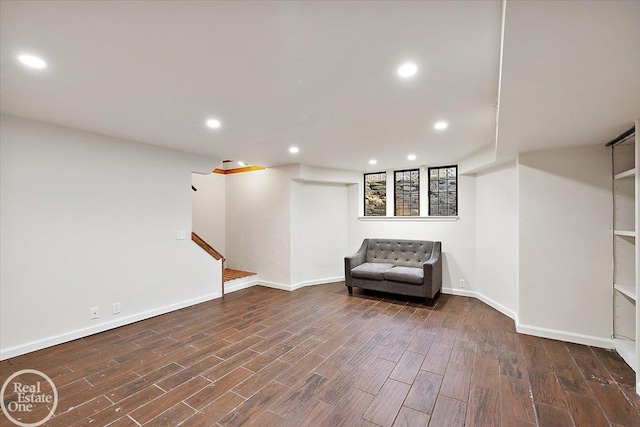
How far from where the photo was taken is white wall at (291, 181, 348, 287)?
5.23 metres

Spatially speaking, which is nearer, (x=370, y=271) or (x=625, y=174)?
(x=625, y=174)

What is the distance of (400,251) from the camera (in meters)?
5.16

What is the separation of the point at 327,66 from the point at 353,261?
3722mm

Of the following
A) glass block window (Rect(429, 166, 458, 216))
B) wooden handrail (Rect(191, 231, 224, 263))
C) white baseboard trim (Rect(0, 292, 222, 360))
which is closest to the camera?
white baseboard trim (Rect(0, 292, 222, 360))

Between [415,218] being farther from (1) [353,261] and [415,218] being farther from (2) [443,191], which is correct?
(1) [353,261]

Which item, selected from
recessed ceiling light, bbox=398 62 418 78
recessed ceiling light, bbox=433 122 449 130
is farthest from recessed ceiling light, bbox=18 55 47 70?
recessed ceiling light, bbox=433 122 449 130

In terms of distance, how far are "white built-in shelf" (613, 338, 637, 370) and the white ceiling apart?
2.03 metres

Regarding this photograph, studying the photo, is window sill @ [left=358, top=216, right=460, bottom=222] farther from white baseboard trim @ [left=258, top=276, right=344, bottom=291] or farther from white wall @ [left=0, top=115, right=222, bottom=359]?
white wall @ [left=0, top=115, right=222, bottom=359]

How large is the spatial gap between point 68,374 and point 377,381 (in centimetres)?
267

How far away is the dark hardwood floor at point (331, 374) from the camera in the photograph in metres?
1.87

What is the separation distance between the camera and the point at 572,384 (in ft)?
7.26

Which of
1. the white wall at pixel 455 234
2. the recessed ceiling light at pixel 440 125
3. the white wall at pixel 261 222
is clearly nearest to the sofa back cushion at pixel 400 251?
the white wall at pixel 455 234

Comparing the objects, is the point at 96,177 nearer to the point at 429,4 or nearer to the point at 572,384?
the point at 429,4

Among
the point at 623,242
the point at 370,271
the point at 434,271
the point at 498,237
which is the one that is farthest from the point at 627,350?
the point at 370,271
